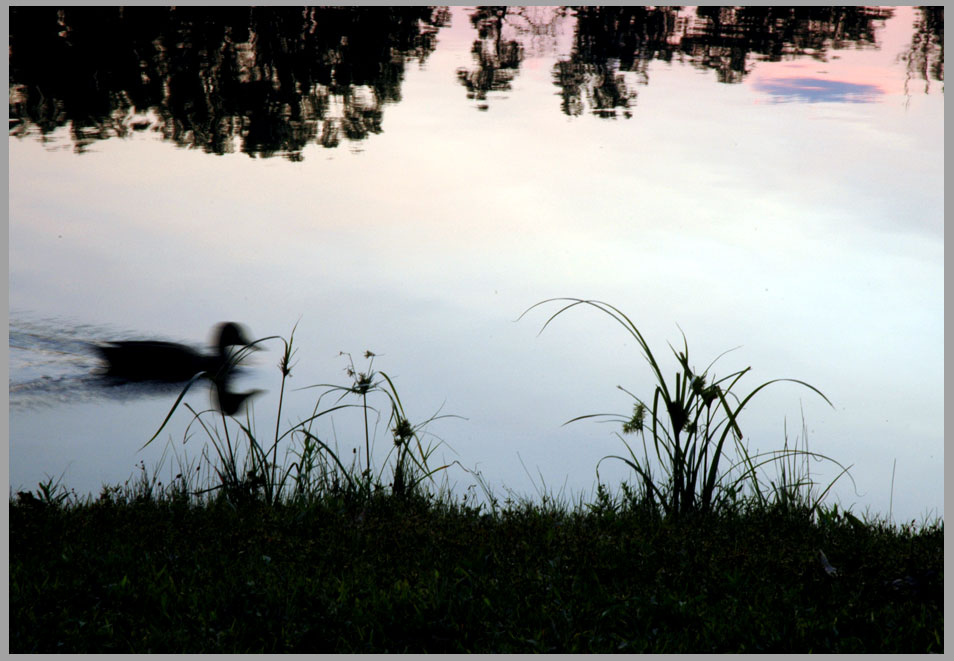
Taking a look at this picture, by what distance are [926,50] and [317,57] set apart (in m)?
Result: 3.82

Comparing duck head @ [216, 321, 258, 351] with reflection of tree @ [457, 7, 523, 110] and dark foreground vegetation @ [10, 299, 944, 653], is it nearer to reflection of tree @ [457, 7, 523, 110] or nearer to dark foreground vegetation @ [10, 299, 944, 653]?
dark foreground vegetation @ [10, 299, 944, 653]

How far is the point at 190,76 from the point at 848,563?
4.88 metres

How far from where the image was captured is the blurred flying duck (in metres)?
3.93

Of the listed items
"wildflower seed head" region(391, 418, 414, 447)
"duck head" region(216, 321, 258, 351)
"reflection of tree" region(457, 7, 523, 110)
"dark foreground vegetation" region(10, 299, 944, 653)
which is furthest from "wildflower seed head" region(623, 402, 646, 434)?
"reflection of tree" region(457, 7, 523, 110)

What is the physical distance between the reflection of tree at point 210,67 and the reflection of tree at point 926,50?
2.82 metres

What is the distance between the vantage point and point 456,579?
2330 millimetres

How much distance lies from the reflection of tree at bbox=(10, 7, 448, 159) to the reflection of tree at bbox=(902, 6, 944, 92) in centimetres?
282

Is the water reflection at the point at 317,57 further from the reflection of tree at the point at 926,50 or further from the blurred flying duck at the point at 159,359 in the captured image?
the blurred flying duck at the point at 159,359

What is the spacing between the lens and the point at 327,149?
4.66 meters

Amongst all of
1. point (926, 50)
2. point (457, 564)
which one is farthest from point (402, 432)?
point (926, 50)

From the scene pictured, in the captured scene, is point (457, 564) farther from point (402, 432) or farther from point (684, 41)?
point (684, 41)

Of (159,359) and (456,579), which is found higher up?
(159,359)

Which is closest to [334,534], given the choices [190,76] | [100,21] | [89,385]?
[89,385]

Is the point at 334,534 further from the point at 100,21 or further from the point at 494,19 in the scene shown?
the point at 100,21
